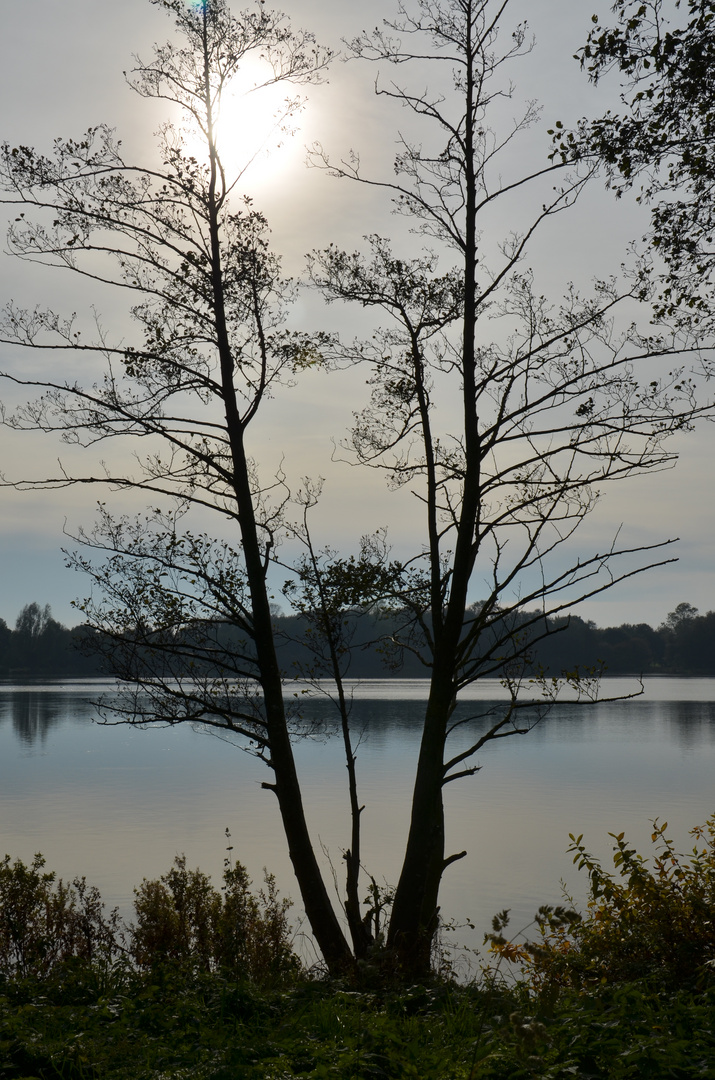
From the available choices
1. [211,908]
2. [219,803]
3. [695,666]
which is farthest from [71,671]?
[211,908]

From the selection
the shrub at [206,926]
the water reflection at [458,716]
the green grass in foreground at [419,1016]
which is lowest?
the water reflection at [458,716]

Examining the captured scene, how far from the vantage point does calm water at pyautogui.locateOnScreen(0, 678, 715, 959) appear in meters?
20.0

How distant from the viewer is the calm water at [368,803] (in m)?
20.0

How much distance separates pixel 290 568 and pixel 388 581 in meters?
1.57

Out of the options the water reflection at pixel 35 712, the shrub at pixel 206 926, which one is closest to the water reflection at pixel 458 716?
the water reflection at pixel 35 712

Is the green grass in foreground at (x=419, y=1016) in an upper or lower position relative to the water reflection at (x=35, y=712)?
upper

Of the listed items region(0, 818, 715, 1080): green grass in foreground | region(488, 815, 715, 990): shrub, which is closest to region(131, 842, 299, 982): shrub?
region(0, 818, 715, 1080): green grass in foreground

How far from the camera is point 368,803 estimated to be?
28172 mm

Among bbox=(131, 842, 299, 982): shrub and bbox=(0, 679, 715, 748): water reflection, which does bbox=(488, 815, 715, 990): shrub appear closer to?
bbox=(131, 842, 299, 982): shrub

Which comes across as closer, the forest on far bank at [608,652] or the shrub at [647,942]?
the shrub at [647,942]

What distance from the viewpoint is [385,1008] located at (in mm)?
6445

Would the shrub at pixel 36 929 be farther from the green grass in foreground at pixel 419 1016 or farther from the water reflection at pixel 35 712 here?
the water reflection at pixel 35 712

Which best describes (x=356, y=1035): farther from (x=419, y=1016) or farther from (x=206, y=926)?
(x=206, y=926)

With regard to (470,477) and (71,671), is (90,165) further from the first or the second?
(71,671)
